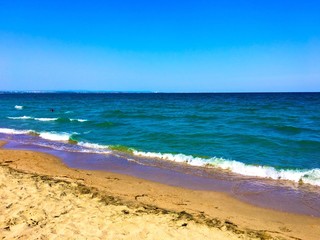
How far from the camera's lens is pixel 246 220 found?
643 centimetres

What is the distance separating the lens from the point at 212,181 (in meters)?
9.63

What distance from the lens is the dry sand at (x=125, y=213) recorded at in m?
5.32

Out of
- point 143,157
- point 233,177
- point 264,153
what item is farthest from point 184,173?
point 264,153

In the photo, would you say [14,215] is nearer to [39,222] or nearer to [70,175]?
[39,222]

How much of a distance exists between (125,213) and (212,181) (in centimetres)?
441

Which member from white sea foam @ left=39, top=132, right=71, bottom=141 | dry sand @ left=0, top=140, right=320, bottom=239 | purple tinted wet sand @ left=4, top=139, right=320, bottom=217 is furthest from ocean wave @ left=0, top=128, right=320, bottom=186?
dry sand @ left=0, top=140, right=320, bottom=239

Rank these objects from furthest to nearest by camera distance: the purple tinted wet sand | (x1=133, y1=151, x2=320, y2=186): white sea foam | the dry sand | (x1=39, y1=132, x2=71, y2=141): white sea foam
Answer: (x1=39, y1=132, x2=71, y2=141): white sea foam < (x1=133, y1=151, x2=320, y2=186): white sea foam < the purple tinted wet sand < the dry sand

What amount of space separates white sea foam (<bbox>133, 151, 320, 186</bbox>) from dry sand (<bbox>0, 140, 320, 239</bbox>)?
10.1ft

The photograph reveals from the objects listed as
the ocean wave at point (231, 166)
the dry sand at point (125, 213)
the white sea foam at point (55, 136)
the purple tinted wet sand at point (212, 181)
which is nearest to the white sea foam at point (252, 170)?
the ocean wave at point (231, 166)

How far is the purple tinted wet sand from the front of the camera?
7.83m

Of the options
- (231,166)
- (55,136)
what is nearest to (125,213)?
(231,166)

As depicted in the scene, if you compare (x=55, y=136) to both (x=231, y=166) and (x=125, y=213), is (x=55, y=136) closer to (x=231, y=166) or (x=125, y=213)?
(x=231, y=166)

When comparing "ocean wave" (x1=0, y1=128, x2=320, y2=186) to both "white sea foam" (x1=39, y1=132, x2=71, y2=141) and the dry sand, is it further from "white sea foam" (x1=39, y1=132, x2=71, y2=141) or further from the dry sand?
the dry sand

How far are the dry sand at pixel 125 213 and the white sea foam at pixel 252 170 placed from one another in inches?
121
